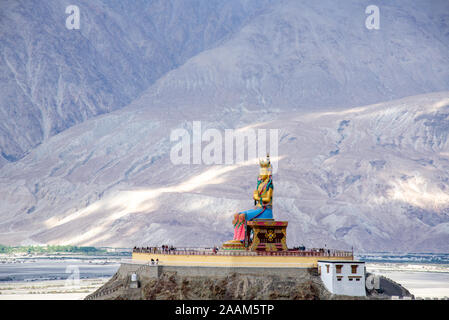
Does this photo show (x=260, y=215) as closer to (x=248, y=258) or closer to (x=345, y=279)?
(x=248, y=258)

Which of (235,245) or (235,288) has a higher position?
(235,245)

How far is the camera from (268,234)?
276 ft

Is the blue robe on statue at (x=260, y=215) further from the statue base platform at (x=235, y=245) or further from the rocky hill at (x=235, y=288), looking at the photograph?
the rocky hill at (x=235, y=288)

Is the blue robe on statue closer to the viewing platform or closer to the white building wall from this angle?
the viewing platform

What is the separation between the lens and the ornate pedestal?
83.6 meters

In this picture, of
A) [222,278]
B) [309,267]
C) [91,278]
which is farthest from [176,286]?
[91,278]

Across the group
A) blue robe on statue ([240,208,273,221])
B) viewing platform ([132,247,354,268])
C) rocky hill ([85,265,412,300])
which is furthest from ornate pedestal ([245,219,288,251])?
rocky hill ([85,265,412,300])

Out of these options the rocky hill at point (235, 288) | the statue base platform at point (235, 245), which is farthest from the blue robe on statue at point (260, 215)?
the rocky hill at point (235, 288)

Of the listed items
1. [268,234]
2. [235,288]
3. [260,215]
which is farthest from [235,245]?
[235,288]

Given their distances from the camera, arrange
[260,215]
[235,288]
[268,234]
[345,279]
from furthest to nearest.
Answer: [260,215]
[268,234]
[345,279]
[235,288]

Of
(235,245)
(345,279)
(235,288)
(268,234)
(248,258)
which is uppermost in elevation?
(268,234)
